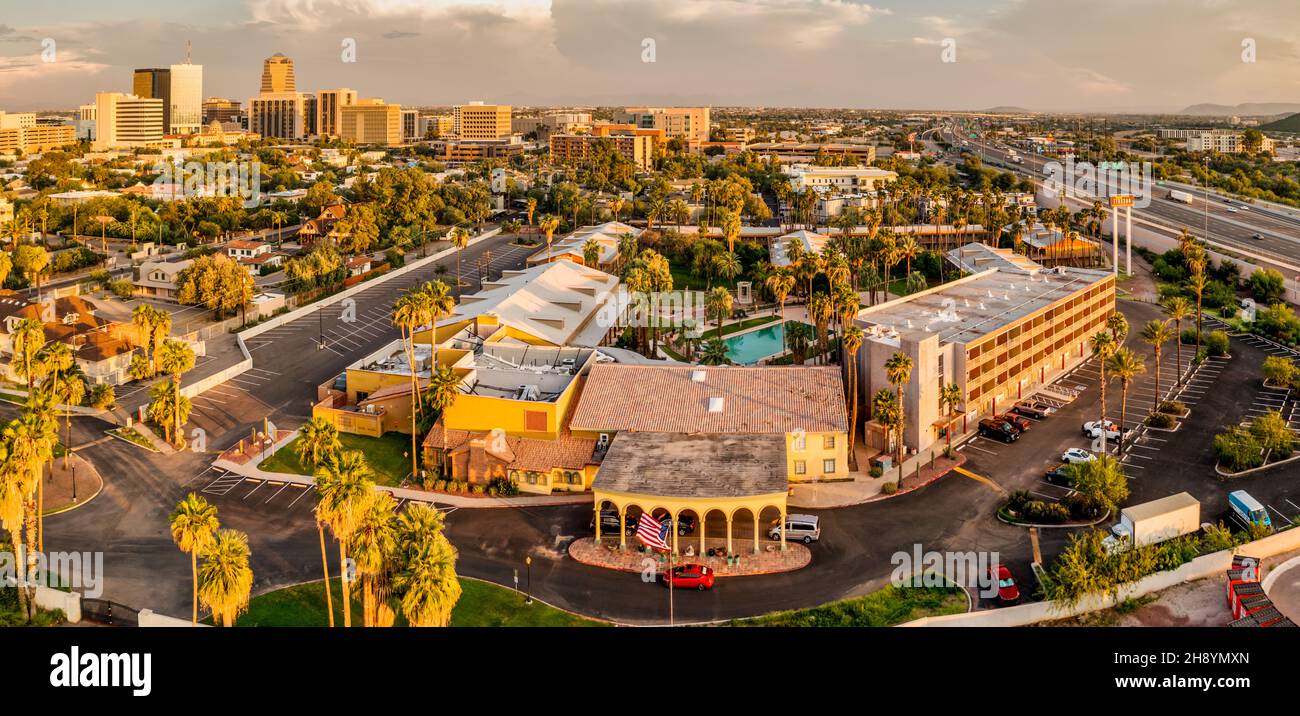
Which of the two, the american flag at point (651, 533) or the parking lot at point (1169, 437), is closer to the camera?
the american flag at point (651, 533)

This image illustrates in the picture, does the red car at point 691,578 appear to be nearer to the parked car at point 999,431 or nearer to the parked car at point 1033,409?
the parked car at point 999,431

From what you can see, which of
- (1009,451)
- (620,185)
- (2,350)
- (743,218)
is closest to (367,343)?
(2,350)

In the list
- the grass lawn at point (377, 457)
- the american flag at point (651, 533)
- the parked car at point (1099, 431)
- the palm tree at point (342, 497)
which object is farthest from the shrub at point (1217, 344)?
the palm tree at point (342, 497)

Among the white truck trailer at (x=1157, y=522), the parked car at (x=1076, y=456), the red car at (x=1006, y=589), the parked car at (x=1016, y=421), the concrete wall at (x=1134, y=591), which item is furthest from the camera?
the parked car at (x=1016, y=421)

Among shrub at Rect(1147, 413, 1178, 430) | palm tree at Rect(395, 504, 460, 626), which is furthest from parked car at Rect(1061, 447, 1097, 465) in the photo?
palm tree at Rect(395, 504, 460, 626)

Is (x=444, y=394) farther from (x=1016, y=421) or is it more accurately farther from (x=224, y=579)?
(x=1016, y=421)

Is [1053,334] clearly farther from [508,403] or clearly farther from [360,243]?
[360,243]
